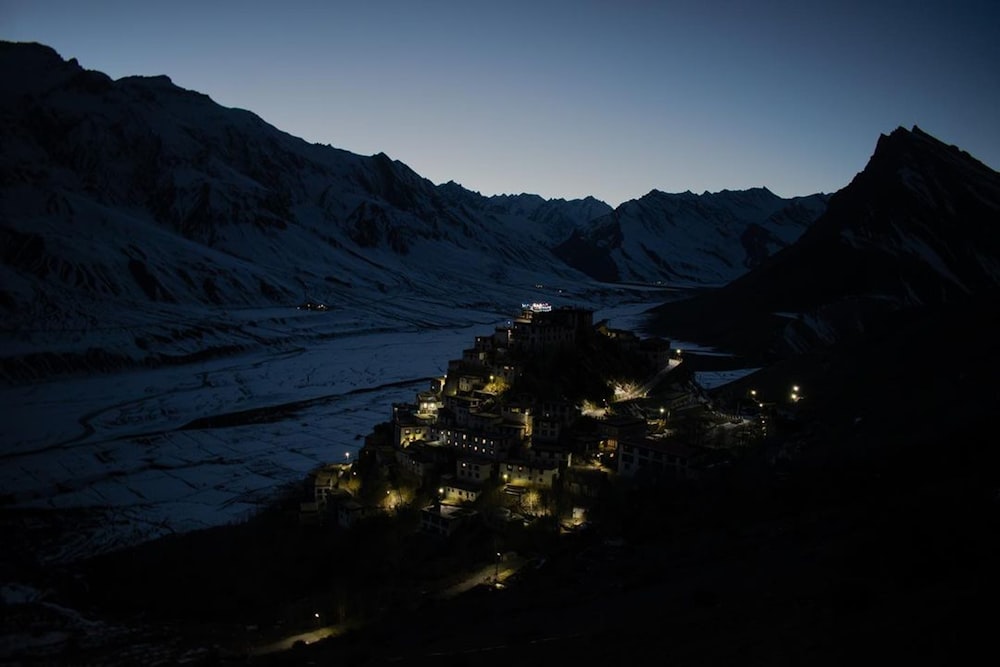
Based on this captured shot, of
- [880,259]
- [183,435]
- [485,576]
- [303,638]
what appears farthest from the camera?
[880,259]

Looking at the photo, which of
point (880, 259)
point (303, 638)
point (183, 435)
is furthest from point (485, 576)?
point (880, 259)

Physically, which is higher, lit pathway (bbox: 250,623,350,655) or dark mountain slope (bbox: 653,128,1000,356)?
dark mountain slope (bbox: 653,128,1000,356)

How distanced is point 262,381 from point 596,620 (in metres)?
84.4

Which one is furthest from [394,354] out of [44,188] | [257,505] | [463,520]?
[44,188]

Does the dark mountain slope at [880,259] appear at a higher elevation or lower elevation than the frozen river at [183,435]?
higher

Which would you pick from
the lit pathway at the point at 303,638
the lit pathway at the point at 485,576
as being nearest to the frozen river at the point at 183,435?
the lit pathway at the point at 303,638

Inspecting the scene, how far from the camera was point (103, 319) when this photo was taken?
125625 mm

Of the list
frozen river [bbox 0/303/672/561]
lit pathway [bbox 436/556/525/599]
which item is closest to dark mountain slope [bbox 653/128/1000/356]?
frozen river [bbox 0/303/672/561]

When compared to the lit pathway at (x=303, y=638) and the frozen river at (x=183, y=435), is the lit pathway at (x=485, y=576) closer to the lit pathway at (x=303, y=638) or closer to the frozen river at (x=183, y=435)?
the lit pathway at (x=303, y=638)

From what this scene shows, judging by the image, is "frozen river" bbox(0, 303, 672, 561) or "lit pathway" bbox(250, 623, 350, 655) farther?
"frozen river" bbox(0, 303, 672, 561)

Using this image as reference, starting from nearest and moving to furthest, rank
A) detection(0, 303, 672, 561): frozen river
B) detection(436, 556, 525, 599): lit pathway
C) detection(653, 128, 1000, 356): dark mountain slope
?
1. detection(436, 556, 525, 599): lit pathway
2. detection(0, 303, 672, 561): frozen river
3. detection(653, 128, 1000, 356): dark mountain slope

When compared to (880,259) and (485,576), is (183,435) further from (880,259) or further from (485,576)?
(880,259)

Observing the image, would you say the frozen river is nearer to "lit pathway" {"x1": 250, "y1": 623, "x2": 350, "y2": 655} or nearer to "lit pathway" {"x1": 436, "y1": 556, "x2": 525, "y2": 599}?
"lit pathway" {"x1": 250, "y1": 623, "x2": 350, "y2": 655}

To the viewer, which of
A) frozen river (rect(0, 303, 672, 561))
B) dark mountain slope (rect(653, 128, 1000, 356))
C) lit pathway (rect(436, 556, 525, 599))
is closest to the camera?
lit pathway (rect(436, 556, 525, 599))
